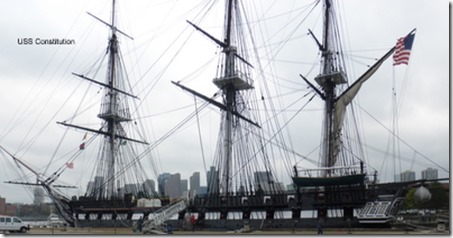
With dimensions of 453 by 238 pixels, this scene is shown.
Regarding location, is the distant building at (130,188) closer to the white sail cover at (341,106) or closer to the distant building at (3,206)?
the distant building at (3,206)

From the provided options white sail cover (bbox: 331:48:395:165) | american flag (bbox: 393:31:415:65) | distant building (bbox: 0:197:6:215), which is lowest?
distant building (bbox: 0:197:6:215)

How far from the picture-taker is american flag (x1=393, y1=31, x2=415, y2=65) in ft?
103

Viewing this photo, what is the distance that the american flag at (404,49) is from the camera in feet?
103

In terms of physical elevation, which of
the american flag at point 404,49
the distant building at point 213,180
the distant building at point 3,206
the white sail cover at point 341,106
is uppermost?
the american flag at point 404,49

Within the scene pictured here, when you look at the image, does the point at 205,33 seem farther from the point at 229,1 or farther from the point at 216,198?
the point at 216,198

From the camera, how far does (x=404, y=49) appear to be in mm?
31406

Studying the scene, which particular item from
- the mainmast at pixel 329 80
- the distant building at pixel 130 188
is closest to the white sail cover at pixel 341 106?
the mainmast at pixel 329 80

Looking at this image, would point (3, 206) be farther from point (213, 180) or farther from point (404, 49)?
point (404, 49)

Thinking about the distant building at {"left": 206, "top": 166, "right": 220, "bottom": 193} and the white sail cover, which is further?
the distant building at {"left": 206, "top": 166, "right": 220, "bottom": 193}

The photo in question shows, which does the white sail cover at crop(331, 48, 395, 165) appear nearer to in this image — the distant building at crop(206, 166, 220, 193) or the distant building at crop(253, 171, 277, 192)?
the distant building at crop(253, 171, 277, 192)

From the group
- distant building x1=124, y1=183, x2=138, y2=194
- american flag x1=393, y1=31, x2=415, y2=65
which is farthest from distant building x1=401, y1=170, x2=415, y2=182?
distant building x1=124, y1=183, x2=138, y2=194

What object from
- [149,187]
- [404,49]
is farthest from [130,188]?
[404,49]

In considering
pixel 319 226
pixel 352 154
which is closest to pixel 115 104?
pixel 352 154

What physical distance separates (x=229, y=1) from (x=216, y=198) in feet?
58.7
